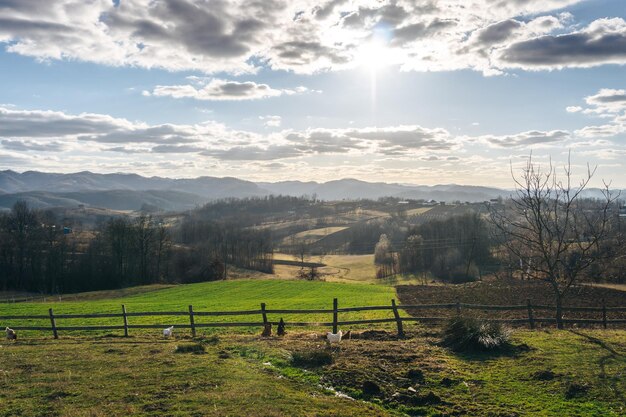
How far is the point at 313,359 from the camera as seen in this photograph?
15.2 m

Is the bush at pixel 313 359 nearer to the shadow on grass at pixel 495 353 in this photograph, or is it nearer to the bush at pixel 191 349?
the bush at pixel 191 349

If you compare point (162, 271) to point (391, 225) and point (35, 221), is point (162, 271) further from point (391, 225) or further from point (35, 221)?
point (391, 225)

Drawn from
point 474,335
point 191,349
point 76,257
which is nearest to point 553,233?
point 474,335

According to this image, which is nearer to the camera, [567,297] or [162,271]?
[567,297]

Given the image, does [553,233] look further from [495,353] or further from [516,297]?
[516,297]

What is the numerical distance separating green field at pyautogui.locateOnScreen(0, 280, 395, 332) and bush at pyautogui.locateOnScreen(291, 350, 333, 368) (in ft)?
40.2

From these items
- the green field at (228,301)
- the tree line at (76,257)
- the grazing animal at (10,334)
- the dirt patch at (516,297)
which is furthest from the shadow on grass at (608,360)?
the tree line at (76,257)

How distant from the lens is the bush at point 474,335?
53.8ft

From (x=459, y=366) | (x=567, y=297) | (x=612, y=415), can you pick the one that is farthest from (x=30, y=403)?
Result: (x=567, y=297)

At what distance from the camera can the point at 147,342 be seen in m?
20.6

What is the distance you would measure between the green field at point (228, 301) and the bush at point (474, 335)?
34.6 ft

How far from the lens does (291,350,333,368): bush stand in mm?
15188

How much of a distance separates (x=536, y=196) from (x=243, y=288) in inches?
1611

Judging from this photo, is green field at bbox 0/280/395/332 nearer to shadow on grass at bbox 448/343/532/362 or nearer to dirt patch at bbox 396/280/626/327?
dirt patch at bbox 396/280/626/327
